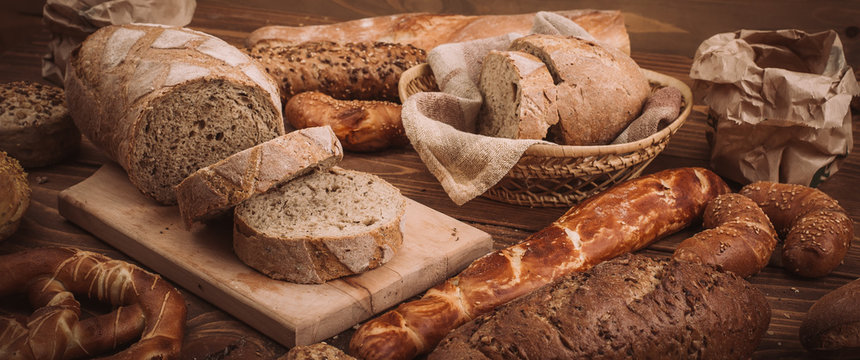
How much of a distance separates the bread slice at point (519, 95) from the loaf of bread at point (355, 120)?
0.53 meters

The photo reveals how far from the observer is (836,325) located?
6.49 feet

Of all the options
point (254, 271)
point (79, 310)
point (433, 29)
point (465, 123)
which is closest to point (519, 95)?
point (465, 123)

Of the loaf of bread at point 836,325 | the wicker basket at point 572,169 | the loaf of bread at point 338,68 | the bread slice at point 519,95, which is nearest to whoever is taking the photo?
the loaf of bread at point 836,325

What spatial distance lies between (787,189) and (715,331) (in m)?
1.08

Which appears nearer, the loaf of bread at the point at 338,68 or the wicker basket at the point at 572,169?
the wicker basket at the point at 572,169

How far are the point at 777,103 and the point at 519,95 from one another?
1.01 m

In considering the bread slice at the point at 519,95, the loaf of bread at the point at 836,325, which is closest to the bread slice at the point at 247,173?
the bread slice at the point at 519,95

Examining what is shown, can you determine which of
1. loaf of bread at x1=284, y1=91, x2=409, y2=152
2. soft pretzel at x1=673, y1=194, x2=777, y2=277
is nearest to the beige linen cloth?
loaf of bread at x1=284, y1=91, x2=409, y2=152

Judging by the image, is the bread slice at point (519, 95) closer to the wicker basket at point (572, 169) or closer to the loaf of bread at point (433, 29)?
the wicker basket at point (572, 169)

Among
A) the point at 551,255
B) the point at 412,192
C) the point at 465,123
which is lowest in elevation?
the point at 412,192

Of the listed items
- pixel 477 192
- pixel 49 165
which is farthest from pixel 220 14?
pixel 477 192

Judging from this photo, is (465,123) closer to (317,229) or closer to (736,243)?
(317,229)

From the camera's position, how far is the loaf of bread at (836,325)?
6.41 ft

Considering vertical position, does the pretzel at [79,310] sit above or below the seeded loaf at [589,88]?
below
